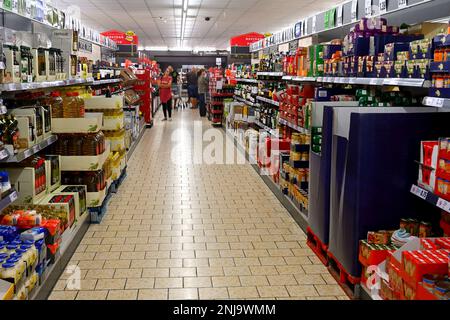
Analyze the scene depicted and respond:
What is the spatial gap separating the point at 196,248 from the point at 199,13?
12317mm

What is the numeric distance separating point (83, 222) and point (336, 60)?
2.88 metres

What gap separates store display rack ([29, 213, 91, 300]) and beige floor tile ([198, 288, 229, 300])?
1.06m

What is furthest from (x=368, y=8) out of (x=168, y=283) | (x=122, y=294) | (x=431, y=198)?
(x=122, y=294)

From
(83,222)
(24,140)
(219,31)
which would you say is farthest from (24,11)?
(219,31)

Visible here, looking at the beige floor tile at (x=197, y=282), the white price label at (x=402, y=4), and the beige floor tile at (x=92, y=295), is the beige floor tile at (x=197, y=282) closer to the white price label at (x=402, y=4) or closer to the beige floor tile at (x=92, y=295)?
the beige floor tile at (x=92, y=295)

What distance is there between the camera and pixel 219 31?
20.8 meters

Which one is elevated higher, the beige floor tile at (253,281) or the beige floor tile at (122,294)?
the beige floor tile at (253,281)

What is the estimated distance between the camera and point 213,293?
Result: 132 inches

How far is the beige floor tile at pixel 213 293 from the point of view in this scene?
329 centimetres

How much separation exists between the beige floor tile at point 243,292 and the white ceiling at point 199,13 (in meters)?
10.5

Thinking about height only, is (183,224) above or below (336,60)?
below

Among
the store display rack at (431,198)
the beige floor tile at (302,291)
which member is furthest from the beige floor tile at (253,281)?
the store display rack at (431,198)

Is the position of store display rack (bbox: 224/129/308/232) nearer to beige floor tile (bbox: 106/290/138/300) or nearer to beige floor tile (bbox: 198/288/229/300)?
beige floor tile (bbox: 198/288/229/300)
